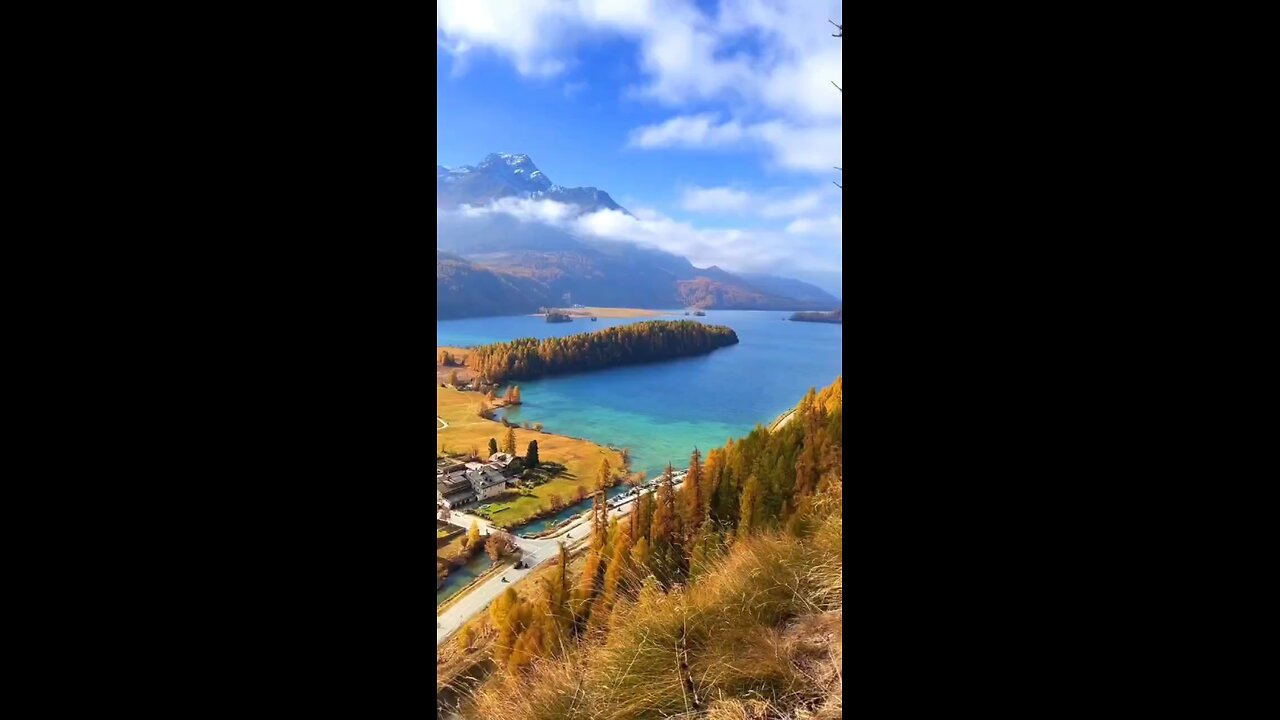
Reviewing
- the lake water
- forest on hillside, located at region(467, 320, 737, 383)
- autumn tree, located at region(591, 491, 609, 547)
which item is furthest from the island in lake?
autumn tree, located at region(591, 491, 609, 547)

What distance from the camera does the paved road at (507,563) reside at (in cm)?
182

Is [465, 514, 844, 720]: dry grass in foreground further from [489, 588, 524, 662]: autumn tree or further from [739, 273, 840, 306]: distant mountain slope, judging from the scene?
[739, 273, 840, 306]: distant mountain slope

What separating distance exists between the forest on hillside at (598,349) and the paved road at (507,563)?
0.51 m

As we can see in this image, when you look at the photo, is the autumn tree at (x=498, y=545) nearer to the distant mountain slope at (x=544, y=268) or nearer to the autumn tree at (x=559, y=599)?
the autumn tree at (x=559, y=599)

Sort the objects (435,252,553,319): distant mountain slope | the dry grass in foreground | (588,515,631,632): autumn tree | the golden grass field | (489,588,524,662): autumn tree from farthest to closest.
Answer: (435,252,553,319): distant mountain slope < the golden grass field < (588,515,631,632): autumn tree < (489,588,524,662): autumn tree < the dry grass in foreground

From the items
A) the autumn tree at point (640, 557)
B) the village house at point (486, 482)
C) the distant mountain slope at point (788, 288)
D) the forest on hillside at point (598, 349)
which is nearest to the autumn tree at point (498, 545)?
the village house at point (486, 482)

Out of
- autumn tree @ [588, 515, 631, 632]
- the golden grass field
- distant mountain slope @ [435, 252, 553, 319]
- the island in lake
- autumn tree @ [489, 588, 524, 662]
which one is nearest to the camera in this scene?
autumn tree @ [489, 588, 524, 662]

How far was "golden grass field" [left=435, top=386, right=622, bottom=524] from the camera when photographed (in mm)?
2037

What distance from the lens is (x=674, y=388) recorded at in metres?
2.28

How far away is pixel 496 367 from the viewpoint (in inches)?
84.1
